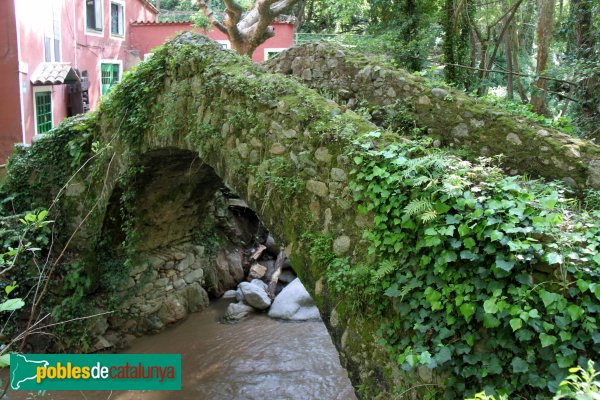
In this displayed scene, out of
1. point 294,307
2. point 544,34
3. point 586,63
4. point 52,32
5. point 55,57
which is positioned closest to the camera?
point 586,63

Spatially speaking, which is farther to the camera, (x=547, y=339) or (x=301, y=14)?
(x=301, y=14)

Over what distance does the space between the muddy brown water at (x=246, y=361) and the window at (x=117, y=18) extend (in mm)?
9824

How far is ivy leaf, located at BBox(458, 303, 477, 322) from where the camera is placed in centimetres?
254

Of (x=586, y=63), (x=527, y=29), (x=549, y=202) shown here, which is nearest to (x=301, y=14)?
(x=527, y=29)

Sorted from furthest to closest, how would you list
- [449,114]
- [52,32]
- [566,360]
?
[52,32] < [449,114] < [566,360]

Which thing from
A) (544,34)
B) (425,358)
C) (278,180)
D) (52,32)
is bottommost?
(425,358)

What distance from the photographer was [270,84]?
14.7ft

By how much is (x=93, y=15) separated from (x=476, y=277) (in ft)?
45.5

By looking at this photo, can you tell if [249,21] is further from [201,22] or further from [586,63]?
[586,63]

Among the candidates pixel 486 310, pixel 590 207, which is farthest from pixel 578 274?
pixel 590 207

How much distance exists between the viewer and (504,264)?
8.05ft

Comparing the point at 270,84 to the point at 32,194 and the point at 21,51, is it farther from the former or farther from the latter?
the point at 21,51

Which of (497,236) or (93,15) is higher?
(93,15)

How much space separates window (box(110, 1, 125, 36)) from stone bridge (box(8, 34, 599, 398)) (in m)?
8.62
